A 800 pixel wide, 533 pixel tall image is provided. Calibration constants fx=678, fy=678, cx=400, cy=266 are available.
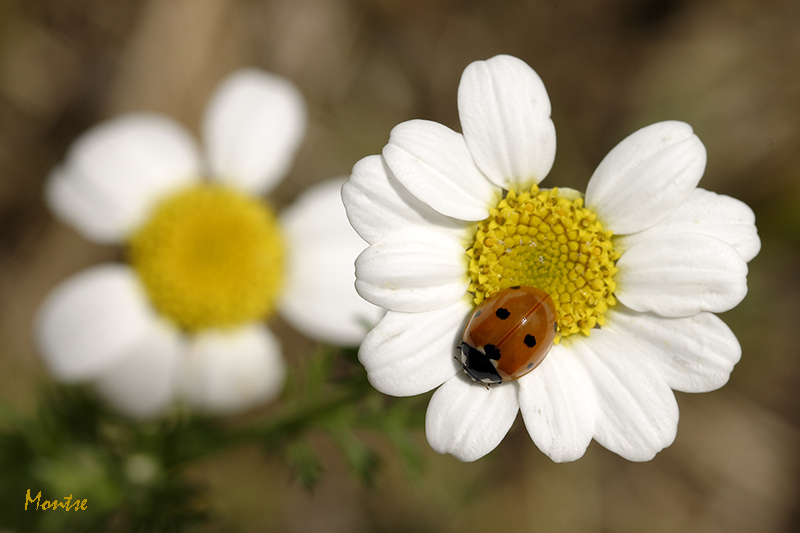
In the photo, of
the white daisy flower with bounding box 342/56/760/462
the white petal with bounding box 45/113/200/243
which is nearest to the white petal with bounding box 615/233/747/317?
the white daisy flower with bounding box 342/56/760/462

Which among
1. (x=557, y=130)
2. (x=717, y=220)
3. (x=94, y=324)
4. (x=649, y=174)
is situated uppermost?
(x=649, y=174)

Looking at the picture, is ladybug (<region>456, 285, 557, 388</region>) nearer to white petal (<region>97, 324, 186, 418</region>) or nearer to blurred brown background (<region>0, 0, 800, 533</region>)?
white petal (<region>97, 324, 186, 418</region>)

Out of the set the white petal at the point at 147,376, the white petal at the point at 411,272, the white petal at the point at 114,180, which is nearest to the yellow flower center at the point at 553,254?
the white petal at the point at 411,272

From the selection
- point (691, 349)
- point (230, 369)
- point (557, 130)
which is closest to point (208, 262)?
point (230, 369)

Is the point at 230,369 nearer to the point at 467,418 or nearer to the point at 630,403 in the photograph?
the point at 467,418

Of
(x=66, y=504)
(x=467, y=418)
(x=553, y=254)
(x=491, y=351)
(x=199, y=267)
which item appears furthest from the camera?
(x=199, y=267)

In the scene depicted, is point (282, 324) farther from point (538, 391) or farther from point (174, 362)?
point (538, 391)

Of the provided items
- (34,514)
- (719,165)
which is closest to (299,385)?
(34,514)
